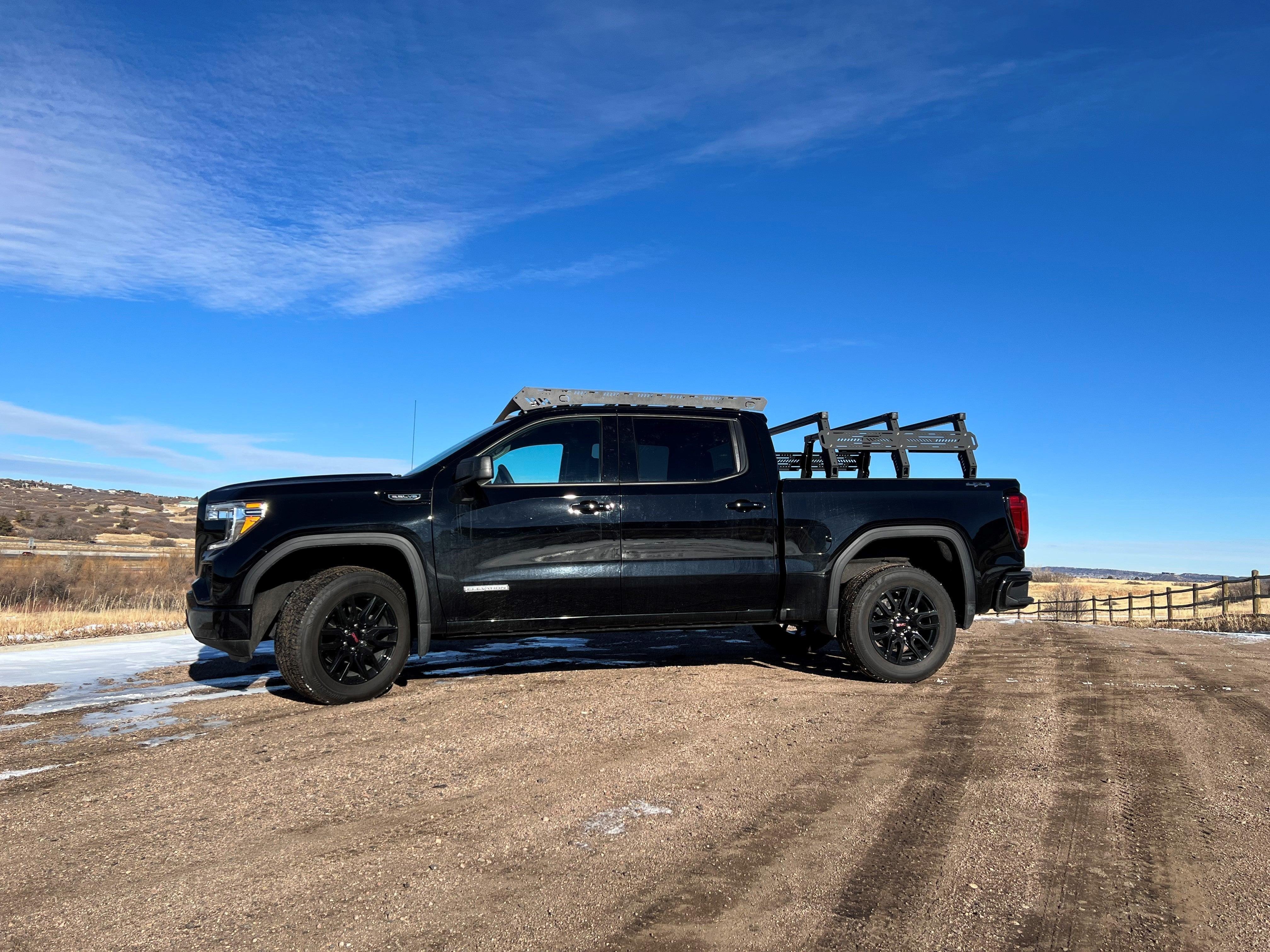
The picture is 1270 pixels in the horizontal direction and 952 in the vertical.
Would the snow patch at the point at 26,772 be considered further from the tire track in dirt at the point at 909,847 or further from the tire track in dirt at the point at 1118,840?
the tire track in dirt at the point at 1118,840

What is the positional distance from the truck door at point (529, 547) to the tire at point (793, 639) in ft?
7.12

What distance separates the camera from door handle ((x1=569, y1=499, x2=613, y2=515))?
5.84 metres

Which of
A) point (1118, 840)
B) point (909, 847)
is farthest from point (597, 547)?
point (1118, 840)

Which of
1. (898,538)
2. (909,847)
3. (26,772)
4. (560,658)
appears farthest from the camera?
(560,658)

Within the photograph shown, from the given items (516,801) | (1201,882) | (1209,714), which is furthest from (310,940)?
(1209,714)

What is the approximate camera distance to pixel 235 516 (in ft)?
18.1

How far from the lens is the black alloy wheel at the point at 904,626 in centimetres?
629

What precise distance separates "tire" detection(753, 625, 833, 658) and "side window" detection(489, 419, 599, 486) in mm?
2401

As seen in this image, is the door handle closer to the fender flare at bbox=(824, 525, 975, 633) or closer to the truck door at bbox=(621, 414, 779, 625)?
the truck door at bbox=(621, 414, 779, 625)

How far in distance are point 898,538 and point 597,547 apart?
246 centimetres

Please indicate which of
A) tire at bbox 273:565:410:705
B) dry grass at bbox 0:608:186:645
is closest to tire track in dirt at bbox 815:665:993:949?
tire at bbox 273:565:410:705

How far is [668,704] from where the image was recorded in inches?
205

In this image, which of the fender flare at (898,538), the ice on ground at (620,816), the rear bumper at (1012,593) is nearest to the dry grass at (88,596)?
the fender flare at (898,538)

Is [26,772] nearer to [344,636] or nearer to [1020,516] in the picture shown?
[344,636]
